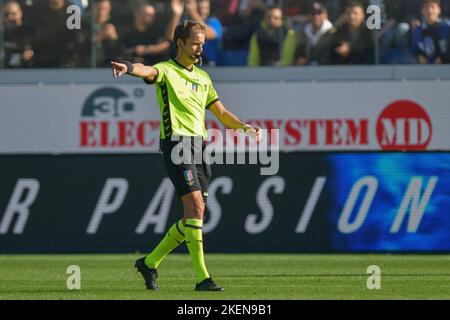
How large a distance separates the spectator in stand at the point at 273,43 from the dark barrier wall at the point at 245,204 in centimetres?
312

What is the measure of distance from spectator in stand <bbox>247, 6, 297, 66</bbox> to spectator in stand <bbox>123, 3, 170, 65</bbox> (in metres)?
1.42

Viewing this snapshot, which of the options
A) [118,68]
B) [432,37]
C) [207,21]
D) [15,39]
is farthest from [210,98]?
[15,39]

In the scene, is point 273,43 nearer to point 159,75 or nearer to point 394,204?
point 394,204

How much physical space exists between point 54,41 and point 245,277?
8.34 meters

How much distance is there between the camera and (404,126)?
1897 centimetres

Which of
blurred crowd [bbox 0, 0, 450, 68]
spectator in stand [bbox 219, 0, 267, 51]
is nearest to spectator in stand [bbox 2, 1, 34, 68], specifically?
blurred crowd [bbox 0, 0, 450, 68]

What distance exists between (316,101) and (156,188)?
3716 mm

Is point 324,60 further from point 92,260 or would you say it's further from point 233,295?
point 233,295

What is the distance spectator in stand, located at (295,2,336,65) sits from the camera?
62.4 ft

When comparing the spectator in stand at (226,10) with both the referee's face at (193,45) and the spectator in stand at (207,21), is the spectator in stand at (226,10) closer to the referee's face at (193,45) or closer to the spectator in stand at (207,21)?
the spectator in stand at (207,21)

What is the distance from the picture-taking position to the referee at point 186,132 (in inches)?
410

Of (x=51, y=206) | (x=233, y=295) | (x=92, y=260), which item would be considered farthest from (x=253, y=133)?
(x=51, y=206)

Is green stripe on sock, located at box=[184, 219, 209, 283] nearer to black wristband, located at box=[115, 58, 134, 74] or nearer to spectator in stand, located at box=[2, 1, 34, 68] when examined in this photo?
black wristband, located at box=[115, 58, 134, 74]
